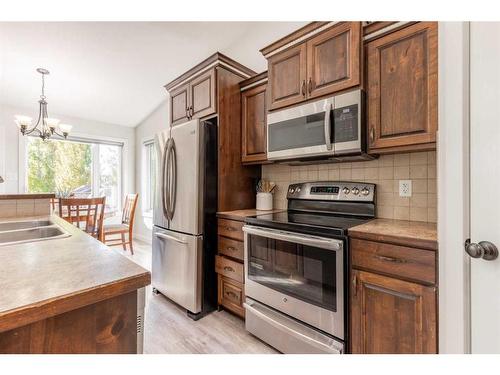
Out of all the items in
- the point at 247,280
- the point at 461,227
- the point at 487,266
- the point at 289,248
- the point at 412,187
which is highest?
the point at 412,187

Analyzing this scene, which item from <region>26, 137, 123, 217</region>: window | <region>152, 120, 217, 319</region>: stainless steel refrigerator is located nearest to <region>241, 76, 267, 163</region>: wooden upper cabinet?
<region>152, 120, 217, 319</region>: stainless steel refrigerator

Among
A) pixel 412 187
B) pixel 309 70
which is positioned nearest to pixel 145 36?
pixel 309 70

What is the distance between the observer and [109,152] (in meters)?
4.68

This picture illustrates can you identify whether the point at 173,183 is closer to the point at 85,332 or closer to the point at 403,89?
the point at 85,332

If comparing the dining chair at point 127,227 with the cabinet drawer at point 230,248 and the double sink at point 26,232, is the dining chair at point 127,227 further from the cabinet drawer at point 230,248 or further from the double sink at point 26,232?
the cabinet drawer at point 230,248

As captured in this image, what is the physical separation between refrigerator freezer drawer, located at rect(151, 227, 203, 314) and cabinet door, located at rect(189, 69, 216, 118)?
45.3 inches

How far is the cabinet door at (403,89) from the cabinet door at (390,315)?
2.54ft

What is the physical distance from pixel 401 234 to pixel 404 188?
599mm

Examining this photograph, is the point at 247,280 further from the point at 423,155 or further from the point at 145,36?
the point at 145,36

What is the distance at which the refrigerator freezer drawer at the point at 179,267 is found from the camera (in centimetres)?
201

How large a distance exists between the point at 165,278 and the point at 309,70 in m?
2.19

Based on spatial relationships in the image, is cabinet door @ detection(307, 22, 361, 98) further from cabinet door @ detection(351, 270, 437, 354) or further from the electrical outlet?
cabinet door @ detection(351, 270, 437, 354)

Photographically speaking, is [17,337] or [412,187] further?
[412,187]

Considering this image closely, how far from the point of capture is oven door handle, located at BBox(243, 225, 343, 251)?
1.31 m
